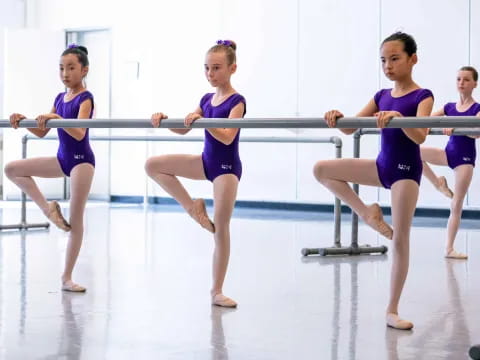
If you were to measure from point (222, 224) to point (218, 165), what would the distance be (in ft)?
1.02

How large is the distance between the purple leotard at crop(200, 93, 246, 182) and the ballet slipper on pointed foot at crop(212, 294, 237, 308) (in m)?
0.61

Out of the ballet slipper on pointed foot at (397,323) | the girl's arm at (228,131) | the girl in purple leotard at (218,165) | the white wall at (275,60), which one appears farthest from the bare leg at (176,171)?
the white wall at (275,60)

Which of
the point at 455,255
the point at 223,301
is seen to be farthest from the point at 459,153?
the point at 223,301

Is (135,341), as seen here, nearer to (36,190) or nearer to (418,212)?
(36,190)

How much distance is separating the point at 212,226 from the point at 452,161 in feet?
8.83

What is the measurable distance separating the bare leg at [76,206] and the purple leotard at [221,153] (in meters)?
0.72

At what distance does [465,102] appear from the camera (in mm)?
6316

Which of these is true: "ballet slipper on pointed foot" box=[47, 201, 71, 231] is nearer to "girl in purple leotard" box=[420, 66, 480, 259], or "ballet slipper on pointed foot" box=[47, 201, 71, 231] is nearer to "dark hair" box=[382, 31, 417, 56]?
"dark hair" box=[382, 31, 417, 56]

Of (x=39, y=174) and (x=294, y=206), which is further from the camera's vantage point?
(x=294, y=206)

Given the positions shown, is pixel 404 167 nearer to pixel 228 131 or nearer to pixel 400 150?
pixel 400 150

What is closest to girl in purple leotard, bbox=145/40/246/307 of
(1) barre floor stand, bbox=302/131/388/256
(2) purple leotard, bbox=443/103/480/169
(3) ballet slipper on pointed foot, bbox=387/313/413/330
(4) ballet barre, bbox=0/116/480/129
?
(4) ballet barre, bbox=0/116/480/129

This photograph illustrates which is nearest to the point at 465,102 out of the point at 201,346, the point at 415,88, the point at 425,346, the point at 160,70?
the point at 415,88

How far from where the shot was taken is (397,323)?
12.4 ft

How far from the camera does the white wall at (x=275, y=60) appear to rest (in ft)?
33.1
